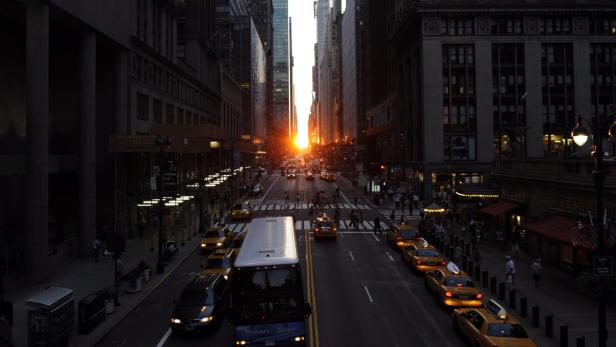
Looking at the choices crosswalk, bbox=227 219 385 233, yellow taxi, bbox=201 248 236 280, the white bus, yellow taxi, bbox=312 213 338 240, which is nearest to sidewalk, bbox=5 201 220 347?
yellow taxi, bbox=201 248 236 280

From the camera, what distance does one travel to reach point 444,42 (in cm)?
6531

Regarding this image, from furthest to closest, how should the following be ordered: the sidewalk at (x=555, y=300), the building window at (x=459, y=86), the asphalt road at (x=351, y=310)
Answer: the building window at (x=459, y=86) < the sidewalk at (x=555, y=300) < the asphalt road at (x=351, y=310)

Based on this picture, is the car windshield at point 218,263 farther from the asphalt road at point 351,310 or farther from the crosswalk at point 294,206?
the crosswalk at point 294,206

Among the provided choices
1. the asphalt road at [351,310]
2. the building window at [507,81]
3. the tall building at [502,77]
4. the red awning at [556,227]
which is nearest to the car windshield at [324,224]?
the asphalt road at [351,310]

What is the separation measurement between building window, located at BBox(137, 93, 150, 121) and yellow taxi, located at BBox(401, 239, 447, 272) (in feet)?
88.2

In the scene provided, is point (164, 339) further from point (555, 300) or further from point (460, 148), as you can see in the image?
point (460, 148)

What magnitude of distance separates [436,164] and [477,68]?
14.4 m

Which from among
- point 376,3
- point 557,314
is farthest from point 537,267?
point 376,3

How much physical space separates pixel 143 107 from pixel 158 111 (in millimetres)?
4696

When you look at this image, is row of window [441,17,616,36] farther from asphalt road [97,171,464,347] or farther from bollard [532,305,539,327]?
bollard [532,305,539,327]

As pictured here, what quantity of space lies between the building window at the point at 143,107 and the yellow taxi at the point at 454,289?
3074 centimetres

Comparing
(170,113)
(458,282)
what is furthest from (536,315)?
(170,113)

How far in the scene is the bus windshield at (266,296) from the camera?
12781 millimetres

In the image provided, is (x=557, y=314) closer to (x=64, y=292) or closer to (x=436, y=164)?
(x=64, y=292)
